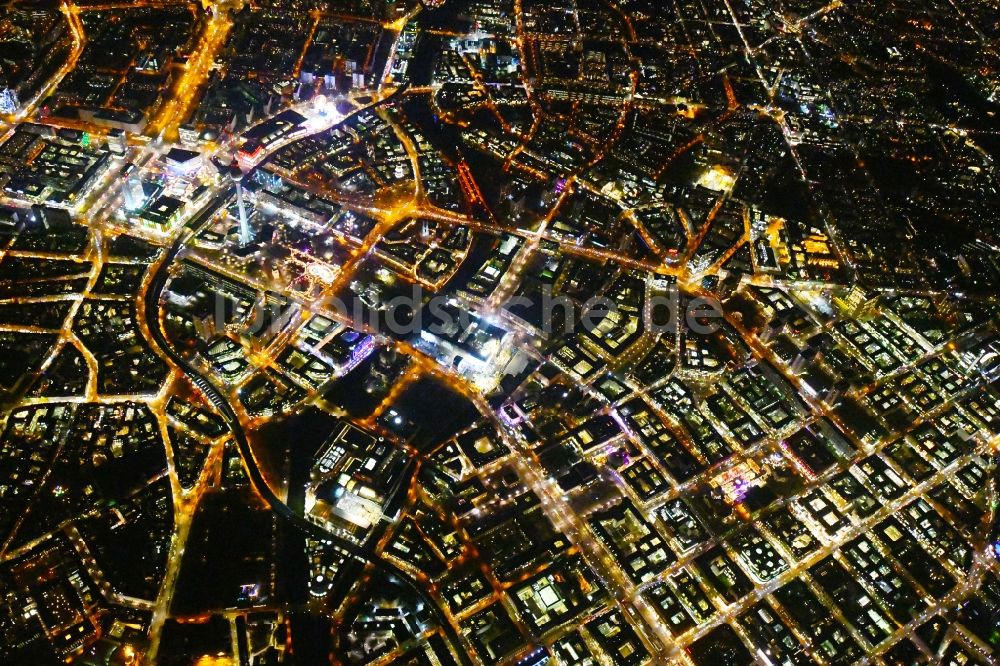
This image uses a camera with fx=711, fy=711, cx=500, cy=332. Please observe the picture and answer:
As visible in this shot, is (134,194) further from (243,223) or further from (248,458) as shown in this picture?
(248,458)

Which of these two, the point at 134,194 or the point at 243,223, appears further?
the point at 134,194

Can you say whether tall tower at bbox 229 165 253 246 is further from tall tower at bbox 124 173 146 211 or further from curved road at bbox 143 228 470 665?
tall tower at bbox 124 173 146 211

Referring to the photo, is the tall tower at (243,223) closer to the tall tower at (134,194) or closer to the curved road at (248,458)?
the curved road at (248,458)

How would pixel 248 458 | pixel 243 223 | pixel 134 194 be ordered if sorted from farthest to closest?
pixel 134 194 → pixel 243 223 → pixel 248 458

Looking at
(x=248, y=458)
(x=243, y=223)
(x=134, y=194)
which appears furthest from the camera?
(x=134, y=194)

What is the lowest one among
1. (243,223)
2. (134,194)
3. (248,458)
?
(248,458)

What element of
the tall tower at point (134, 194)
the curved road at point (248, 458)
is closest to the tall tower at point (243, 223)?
the curved road at point (248, 458)

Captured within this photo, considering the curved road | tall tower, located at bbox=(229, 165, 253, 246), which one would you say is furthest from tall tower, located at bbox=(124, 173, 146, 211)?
tall tower, located at bbox=(229, 165, 253, 246)

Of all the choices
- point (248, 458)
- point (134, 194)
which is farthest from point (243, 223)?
point (248, 458)
